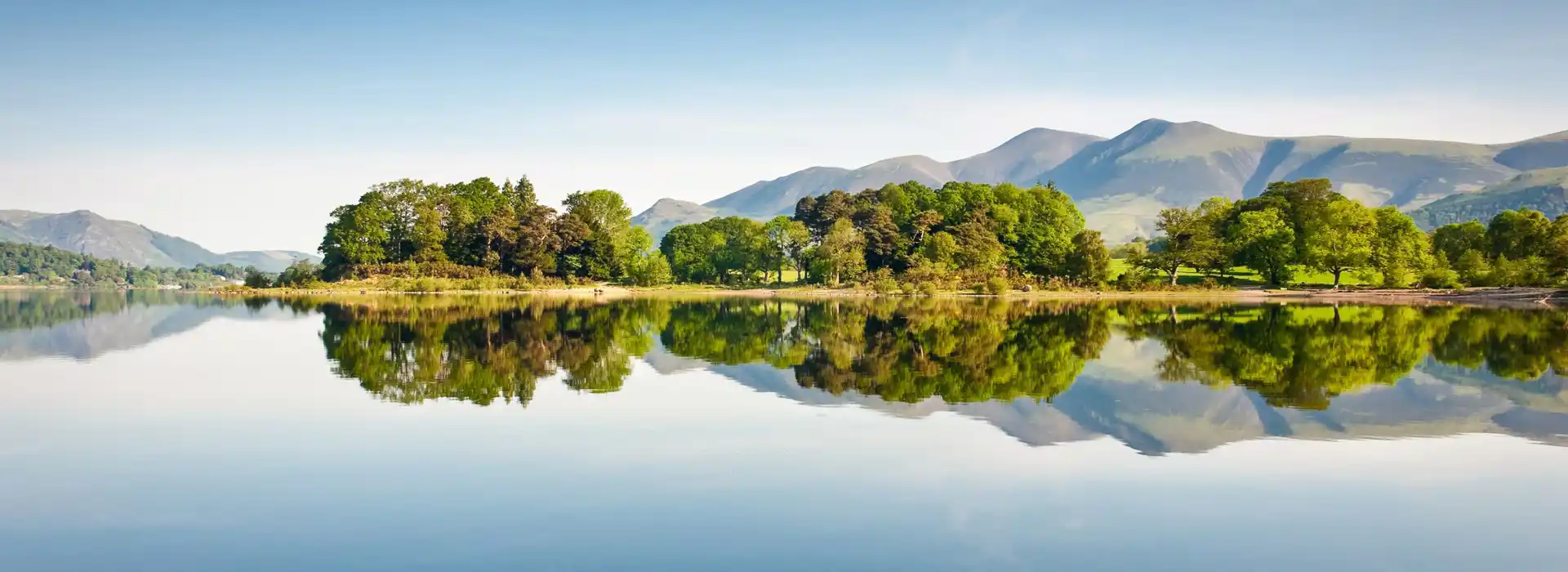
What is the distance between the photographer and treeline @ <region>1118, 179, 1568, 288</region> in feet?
245

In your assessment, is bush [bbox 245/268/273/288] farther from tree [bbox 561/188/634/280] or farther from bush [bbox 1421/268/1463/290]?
bush [bbox 1421/268/1463/290]

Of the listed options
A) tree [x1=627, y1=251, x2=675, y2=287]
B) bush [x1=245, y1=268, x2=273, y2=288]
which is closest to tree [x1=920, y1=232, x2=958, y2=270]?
tree [x1=627, y1=251, x2=675, y2=287]

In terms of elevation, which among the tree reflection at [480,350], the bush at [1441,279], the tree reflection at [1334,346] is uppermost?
the bush at [1441,279]

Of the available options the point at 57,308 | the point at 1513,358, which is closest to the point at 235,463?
the point at 1513,358

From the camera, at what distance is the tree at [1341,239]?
79875mm

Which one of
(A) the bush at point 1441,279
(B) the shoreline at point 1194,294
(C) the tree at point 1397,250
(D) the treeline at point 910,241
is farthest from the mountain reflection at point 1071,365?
(D) the treeline at point 910,241

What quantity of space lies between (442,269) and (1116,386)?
85203 mm

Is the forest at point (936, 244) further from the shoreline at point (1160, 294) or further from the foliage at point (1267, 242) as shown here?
the shoreline at point (1160, 294)

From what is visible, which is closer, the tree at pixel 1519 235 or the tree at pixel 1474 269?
the tree at pixel 1474 269

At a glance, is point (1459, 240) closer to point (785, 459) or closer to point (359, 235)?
point (785, 459)

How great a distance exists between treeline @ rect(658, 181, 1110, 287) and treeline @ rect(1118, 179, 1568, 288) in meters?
8.56

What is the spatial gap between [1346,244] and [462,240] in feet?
284

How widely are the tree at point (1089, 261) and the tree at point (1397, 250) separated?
23154mm

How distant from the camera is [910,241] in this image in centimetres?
9194
